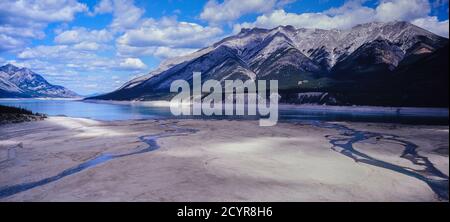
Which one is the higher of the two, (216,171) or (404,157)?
(216,171)

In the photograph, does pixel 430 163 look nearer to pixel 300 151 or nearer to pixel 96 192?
pixel 300 151

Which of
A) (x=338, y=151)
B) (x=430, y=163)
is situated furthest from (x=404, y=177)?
(x=338, y=151)

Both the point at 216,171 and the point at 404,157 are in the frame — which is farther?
the point at 404,157

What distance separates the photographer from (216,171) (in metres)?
28.6

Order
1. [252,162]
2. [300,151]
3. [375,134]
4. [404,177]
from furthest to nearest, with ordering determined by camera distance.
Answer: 1. [375,134]
2. [300,151]
3. [252,162]
4. [404,177]

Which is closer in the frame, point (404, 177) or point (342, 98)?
point (404, 177)

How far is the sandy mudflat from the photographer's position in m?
22.2

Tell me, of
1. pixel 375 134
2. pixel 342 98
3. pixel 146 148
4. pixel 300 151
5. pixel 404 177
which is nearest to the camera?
pixel 404 177

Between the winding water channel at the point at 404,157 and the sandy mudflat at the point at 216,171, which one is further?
the winding water channel at the point at 404,157

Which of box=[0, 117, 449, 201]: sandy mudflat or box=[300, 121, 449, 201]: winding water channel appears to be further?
box=[300, 121, 449, 201]: winding water channel

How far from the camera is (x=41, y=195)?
22.1 metres

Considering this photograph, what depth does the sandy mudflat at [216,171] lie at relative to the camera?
22.2 meters
